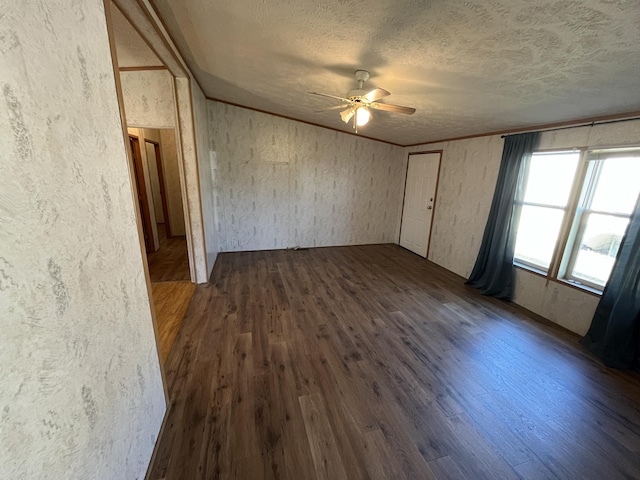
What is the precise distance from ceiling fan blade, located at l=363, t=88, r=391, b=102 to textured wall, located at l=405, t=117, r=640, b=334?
2.31 metres

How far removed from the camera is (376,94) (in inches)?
81.9

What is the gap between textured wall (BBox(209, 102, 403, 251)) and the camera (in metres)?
4.57

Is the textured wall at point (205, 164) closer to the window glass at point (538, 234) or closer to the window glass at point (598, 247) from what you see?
the window glass at point (538, 234)

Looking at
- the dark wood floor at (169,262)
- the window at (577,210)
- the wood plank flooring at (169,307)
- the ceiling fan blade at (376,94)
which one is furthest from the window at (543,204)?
the dark wood floor at (169,262)

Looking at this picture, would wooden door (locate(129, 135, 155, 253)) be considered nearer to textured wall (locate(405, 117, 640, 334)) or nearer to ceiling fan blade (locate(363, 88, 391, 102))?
ceiling fan blade (locate(363, 88, 391, 102))

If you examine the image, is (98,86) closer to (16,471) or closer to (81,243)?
(81,243)

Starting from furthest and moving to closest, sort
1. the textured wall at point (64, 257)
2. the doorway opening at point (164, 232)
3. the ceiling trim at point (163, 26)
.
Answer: the doorway opening at point (164, 232) → the ceiling trim at point (163, 26) → the textured wall at point (64, 257)

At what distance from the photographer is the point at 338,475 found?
1406mm

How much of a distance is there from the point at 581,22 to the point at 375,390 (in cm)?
251

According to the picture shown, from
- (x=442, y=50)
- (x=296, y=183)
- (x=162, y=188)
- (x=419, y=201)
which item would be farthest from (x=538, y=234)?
(x=162, y=188)

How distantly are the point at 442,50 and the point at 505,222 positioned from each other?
257cm

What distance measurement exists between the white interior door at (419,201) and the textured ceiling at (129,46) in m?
4.48

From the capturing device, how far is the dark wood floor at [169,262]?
378cm

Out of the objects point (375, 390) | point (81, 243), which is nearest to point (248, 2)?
point (81, 243)
